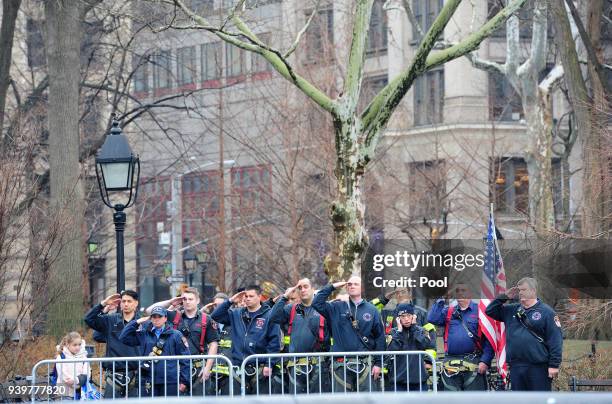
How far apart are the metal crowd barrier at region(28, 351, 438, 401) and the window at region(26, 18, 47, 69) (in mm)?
22741

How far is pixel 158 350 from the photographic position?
1505 centimetres

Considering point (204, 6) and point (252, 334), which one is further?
point (204, 6)

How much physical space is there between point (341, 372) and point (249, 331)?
147cm

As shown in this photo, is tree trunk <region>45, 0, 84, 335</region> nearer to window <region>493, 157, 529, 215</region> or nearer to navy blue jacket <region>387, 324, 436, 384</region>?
navy blue jacket <region>387, 324, 436, 384</region>

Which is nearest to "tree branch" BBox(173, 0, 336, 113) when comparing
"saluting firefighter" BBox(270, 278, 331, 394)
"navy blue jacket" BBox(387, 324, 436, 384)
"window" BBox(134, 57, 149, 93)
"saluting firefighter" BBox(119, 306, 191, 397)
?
"saluting firefighter" BBox(270, 278, 331, 394)

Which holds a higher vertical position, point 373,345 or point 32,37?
point 32,37

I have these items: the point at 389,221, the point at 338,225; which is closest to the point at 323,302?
the point at 338,225

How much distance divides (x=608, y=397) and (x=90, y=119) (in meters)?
31.8

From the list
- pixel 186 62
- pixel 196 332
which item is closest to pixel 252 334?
pixel 196 332

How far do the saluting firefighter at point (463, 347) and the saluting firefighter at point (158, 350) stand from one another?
10.2 ft

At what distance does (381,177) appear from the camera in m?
37.8

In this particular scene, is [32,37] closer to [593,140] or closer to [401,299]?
[593,140]

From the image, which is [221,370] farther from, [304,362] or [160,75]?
[160,75]

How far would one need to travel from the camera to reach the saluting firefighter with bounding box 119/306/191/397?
14.6 meters
